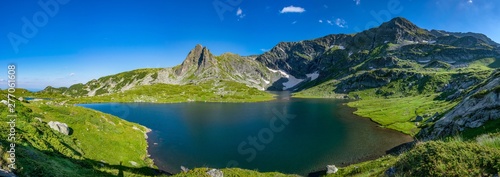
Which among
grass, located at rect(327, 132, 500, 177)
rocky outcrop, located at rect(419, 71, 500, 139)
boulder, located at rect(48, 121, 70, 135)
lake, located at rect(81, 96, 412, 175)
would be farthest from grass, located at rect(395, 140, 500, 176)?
boulder, located at rect(48, 121, 70, 135)

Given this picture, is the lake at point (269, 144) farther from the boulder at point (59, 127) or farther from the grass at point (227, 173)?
the grass at point (227, 173)

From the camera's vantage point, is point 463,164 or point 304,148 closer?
point 463,164

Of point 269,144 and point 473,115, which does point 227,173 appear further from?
point 269,144

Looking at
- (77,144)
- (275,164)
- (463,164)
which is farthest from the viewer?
(275,164)

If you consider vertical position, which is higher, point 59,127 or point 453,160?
point 453,160

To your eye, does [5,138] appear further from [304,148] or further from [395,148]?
[395,148]

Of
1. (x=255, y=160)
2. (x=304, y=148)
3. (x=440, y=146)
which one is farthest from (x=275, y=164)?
(x=440, y=146)

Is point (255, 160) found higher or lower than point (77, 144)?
lower

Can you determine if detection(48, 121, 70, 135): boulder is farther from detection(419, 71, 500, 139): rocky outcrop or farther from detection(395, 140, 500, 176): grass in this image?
detection(419, 71, 500, 139): rocky outcrop

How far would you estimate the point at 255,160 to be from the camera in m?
64.2

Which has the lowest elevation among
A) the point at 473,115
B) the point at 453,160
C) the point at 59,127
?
the point at 59,127

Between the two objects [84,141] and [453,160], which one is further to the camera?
[84,141]

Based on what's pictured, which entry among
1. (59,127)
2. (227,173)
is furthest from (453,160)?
(59,127)

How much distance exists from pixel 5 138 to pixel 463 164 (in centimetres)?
3218
